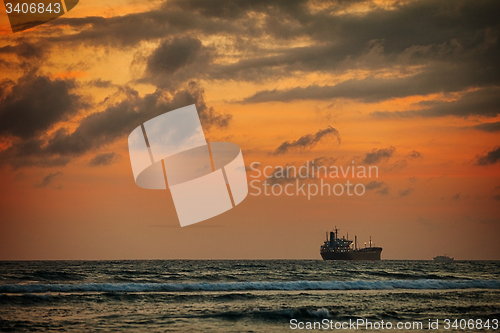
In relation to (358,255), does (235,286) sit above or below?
above

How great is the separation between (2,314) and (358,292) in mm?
23540

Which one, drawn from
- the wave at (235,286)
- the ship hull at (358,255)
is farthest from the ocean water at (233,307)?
the ship hull at (358,255)

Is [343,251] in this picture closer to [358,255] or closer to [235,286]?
[358,255]

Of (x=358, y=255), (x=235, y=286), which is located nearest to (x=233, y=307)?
(x=235, y=286)

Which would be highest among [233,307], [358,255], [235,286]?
[233,307]

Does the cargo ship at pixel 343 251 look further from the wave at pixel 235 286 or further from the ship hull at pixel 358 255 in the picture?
the wave at pixel 235 286

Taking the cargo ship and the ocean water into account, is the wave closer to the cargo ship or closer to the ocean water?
the ocean water

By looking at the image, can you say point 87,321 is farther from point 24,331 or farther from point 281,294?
point 281,294

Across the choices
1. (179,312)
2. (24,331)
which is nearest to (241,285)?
(179,312)

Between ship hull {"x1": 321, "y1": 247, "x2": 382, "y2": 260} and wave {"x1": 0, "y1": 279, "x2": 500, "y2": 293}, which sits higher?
wave {"x1": 0, "y1": 279, "x2": 500, "y2": 293}

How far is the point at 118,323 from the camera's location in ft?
65.0

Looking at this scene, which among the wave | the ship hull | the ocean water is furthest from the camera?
the ship hull

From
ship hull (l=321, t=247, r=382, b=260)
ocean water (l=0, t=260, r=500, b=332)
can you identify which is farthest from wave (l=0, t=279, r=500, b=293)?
ship hull (l=321, t=247, r=382, b=260)

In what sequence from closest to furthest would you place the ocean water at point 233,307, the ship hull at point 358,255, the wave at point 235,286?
the ocean water at point 233,307 → the wave at point 235,286 → the ship hull at point 358,255
